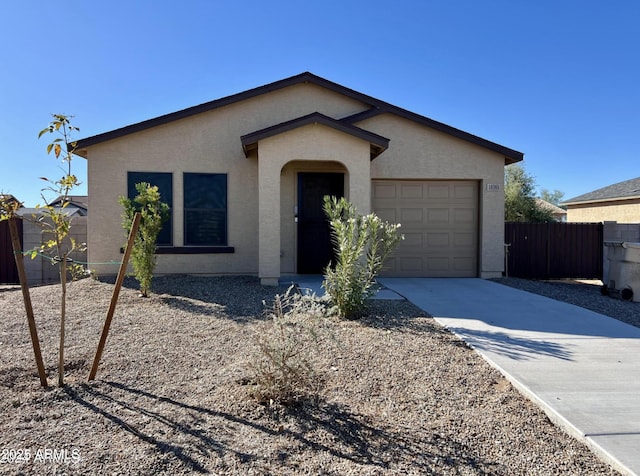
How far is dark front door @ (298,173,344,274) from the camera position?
1040cm

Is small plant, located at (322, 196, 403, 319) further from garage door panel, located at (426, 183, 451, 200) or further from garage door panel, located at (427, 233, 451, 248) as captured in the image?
garage door panel, located at (426, 183, 451, 200)

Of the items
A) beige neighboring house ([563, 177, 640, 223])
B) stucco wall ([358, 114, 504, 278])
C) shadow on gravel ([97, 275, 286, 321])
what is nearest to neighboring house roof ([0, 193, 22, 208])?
shadow on gravel ([97, 275, 286, 321])

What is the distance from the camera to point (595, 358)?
4.65 meters

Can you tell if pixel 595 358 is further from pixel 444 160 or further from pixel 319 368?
pixel 444 160

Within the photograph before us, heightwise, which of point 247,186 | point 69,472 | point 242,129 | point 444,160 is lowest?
point 69,472

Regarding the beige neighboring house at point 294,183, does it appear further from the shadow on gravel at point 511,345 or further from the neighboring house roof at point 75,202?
the shadow on gravel at point 511,345

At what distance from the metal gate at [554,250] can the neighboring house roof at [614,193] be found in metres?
9.60

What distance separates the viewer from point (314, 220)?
34.0 feet

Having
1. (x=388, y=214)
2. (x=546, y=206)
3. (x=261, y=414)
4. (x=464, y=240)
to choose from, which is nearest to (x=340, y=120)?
(x=388, y=214)

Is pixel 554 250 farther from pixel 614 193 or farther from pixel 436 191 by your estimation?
pixel 614 193

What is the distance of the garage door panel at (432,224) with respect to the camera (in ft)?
34.8

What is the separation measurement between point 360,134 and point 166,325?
536 cm

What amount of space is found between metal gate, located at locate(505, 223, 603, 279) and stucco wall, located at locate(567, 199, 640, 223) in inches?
383

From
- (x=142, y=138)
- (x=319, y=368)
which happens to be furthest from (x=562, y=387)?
Result: (x=142, y=138)
